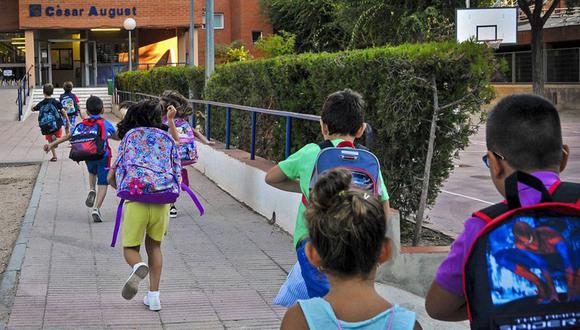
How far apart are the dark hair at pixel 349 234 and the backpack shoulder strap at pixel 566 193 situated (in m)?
0.49

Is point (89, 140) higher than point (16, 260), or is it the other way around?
point (89, 140)

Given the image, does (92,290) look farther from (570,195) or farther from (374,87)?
(570,195)

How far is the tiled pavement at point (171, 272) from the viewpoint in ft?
19.2

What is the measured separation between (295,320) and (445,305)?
0.46 m

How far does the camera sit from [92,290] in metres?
6.62

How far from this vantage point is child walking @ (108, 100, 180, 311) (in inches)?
236

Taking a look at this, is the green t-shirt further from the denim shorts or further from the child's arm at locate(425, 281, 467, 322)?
the denim shorts

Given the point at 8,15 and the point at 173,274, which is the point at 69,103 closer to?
the point at 173,274

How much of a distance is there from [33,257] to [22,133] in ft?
64.7

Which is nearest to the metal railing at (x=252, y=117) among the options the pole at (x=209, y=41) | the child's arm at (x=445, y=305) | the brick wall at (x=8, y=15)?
the pole at (x=209, y=41)

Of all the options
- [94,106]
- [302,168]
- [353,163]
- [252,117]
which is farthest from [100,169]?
[353,163]

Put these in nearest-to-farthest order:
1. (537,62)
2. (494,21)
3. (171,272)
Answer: (171,272) < (494,21) < (537,62)

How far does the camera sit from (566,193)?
2.32m

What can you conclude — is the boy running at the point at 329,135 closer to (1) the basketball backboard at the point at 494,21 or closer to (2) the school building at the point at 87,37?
(1) the basketball backboard at the point at 494,21
